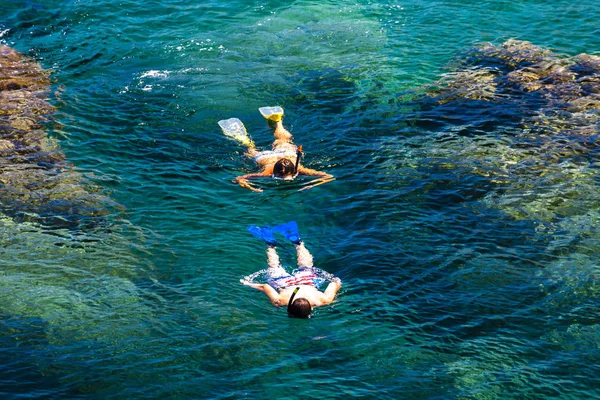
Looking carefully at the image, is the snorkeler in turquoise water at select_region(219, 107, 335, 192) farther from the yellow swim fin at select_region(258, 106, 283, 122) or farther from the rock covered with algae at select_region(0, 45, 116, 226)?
the rock covered with algae at select_region(0, 45, 116, 226)

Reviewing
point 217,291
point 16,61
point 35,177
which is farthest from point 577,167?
point 16,61

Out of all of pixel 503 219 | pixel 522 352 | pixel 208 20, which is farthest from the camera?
pixel 208 20

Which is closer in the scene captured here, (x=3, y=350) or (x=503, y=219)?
(x=3, y=350)

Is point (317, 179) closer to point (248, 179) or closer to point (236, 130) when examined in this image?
point (248, 179)

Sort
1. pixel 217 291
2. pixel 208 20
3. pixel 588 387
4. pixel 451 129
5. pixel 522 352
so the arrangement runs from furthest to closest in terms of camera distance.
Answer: pixel 208 20
pixel 451 129
pixel 217 291
pixel 522 352
pixel 588 387

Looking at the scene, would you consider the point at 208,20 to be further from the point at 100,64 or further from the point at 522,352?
the point at 522,352

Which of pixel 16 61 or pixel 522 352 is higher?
pixel 16 61

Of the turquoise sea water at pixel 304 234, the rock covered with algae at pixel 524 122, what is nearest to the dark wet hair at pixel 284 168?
the turquoise sea water at pixel 304 234
